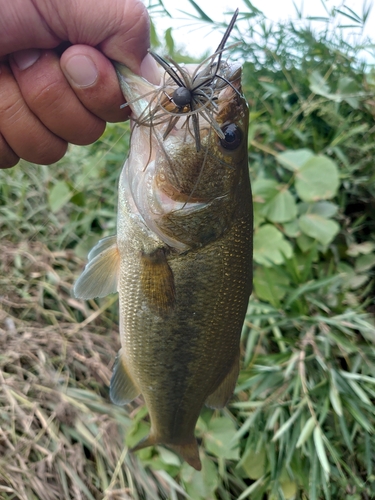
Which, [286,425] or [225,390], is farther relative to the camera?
[286,425]

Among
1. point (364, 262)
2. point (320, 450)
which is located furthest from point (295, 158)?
point (320, 450)

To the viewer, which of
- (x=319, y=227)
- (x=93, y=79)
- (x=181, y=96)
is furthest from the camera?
(x=319, y=227)

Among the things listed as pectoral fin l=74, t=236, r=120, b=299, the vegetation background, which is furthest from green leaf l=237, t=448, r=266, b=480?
pectoral fin l=74, t=236, r=120, b=299

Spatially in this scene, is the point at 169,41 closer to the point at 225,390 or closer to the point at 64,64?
the point at 64,64

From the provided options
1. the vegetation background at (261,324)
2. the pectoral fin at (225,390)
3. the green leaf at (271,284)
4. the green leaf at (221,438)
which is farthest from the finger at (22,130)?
the green leaf at (221,438)

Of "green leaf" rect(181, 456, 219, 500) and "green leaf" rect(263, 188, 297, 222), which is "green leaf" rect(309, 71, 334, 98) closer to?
"green leaf" rect(263, 188, 297, 222)

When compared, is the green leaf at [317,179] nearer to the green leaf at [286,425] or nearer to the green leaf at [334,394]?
the green leaf at [334,394]
